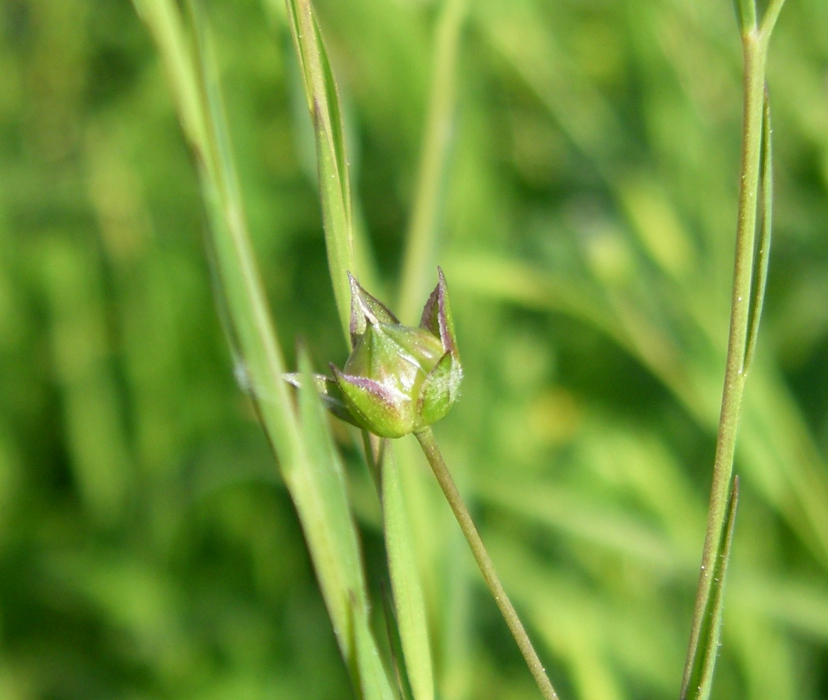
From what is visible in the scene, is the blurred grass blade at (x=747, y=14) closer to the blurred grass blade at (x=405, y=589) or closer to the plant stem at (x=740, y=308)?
the plant stem at (x=740, y=308)

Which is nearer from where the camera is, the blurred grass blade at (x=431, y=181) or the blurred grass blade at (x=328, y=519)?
the blurred grass blade at (x=328, y=519)

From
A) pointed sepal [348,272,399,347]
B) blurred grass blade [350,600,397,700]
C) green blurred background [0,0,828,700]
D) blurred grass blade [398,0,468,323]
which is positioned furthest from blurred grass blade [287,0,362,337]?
green blurred background [0,0,828,700]

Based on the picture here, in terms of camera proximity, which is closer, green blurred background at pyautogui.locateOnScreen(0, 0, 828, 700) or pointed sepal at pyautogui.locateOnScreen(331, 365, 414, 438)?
pointed sepal at pyautogui.locateOnScreen(331, 365, 414, 438)

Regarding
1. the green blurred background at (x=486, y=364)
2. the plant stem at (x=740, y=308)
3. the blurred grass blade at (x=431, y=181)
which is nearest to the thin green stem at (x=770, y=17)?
the plant stem at (x=740, y=308)

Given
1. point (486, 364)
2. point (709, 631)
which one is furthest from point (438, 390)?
point (486, 364)

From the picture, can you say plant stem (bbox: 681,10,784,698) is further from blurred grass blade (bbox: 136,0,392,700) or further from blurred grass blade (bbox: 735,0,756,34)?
blurred grass blade (bbox: 136,0,392,700)

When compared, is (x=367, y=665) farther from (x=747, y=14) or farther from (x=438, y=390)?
(x=747, y=14)
